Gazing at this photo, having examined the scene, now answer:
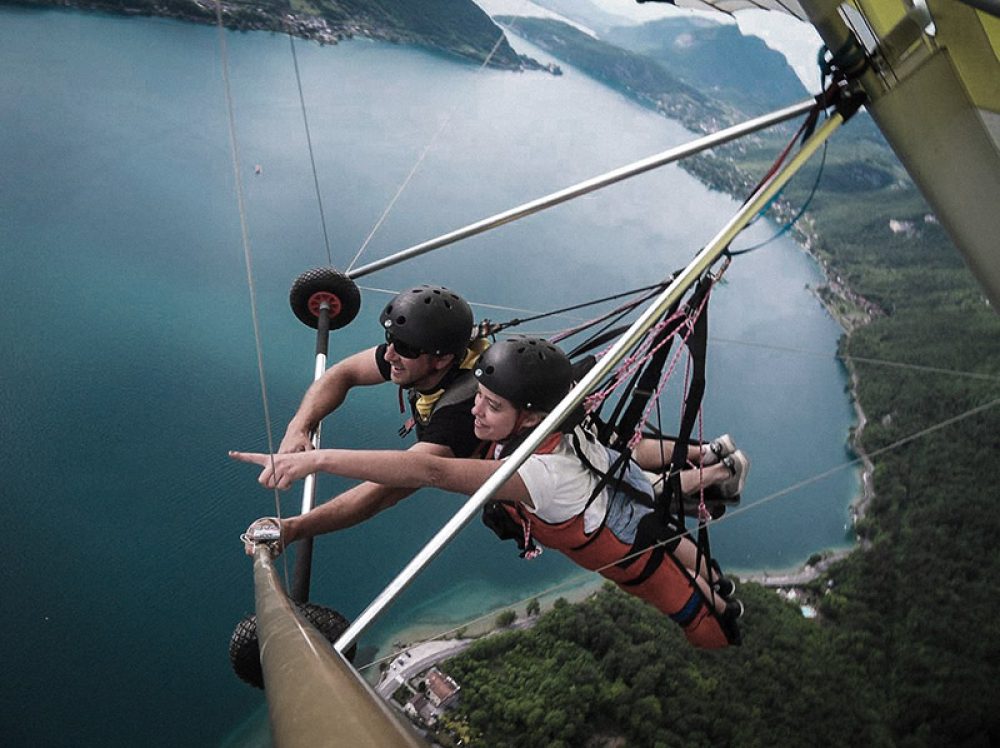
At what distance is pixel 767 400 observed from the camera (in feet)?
29.9

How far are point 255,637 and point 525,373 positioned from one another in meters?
0.85

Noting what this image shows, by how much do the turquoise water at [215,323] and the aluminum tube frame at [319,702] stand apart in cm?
243

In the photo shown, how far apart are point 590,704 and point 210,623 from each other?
3.67 metres

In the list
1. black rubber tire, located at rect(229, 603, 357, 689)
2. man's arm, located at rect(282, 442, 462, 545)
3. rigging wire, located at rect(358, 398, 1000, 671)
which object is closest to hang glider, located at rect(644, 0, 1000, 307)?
rigging wire, located at rect(358, 398, 1000, 671)

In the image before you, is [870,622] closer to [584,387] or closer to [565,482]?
[565,482]

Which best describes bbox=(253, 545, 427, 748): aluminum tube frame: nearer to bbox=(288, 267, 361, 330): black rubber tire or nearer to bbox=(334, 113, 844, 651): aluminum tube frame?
bbox=(334, 113, 844, 651): aluminum tube frame

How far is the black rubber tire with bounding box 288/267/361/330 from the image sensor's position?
2414mm

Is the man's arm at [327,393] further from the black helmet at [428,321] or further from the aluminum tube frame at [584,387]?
the aluminum tube frame at [584,387]

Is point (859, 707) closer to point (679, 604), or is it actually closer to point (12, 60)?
point (679, 604)

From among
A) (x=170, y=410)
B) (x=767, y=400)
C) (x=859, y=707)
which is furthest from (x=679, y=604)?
(x=767, y=400)

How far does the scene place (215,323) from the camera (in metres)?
5.54

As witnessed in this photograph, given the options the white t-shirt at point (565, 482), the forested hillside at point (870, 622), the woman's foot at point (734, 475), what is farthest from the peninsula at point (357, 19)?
the white t-shirt at point (565, 482)

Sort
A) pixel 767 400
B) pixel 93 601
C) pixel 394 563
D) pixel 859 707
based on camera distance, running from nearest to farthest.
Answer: pixel 93 601
pixel 394 563
pixel 859 707
pixel 767 400

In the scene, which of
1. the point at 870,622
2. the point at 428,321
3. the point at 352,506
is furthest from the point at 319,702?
the point at 870,622
